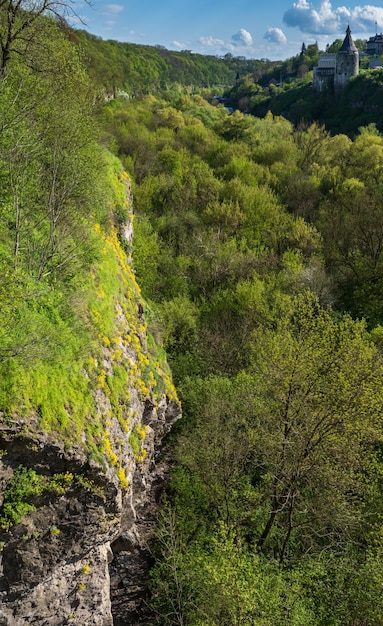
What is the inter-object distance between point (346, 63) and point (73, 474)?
84.5 meters

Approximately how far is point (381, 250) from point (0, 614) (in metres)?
27.3

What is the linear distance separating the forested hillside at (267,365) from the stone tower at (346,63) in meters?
37.9

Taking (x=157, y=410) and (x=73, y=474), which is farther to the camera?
(x=157, y=410)

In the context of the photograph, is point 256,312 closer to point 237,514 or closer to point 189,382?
point 189,382

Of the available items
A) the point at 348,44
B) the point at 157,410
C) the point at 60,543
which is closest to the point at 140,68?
the point at 348,44

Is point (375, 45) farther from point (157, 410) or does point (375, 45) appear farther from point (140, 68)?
point (157, 410)

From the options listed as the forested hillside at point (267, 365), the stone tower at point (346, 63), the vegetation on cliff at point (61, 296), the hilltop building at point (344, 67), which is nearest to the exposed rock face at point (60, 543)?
the vegetation on cliff at point (61, 296)

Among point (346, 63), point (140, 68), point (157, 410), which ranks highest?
point (346, 63)

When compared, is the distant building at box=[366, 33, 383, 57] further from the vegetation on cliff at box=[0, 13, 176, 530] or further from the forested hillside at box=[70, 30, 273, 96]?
the vegetation on cliff at box=[0, 13, 176, 530]

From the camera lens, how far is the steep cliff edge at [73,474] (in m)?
7.74

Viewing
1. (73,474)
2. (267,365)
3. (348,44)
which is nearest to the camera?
(73,474)

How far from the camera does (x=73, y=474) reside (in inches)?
329

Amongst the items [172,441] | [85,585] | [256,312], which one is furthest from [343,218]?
[85,585]

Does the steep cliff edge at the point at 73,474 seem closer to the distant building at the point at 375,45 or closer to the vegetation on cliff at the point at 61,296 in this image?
the vegetation on cliff at the point at 61,296
